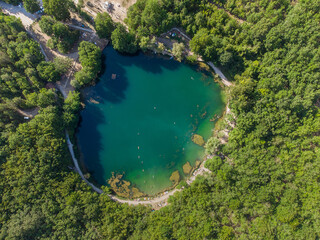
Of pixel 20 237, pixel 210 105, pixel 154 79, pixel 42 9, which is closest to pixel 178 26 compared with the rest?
pixel 154 79

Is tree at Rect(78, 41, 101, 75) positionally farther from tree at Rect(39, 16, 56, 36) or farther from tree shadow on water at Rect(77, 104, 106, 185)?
tree shadow on water at Rect(77, 104, 106, 185)

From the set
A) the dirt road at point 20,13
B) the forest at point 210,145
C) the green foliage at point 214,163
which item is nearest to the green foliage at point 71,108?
the forest at point 210,145

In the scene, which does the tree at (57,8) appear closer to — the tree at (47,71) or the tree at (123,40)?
the tree at (47,71)

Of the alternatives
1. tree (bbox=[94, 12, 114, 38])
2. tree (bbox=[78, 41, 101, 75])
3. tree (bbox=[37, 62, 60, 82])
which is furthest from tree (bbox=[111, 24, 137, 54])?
tree (bbox=[37, 62, 60, 82])

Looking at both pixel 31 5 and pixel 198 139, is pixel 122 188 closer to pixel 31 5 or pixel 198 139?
pixel 198 139

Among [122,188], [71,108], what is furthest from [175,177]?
[71,108]

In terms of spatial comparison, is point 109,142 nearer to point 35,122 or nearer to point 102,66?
point 35,122
